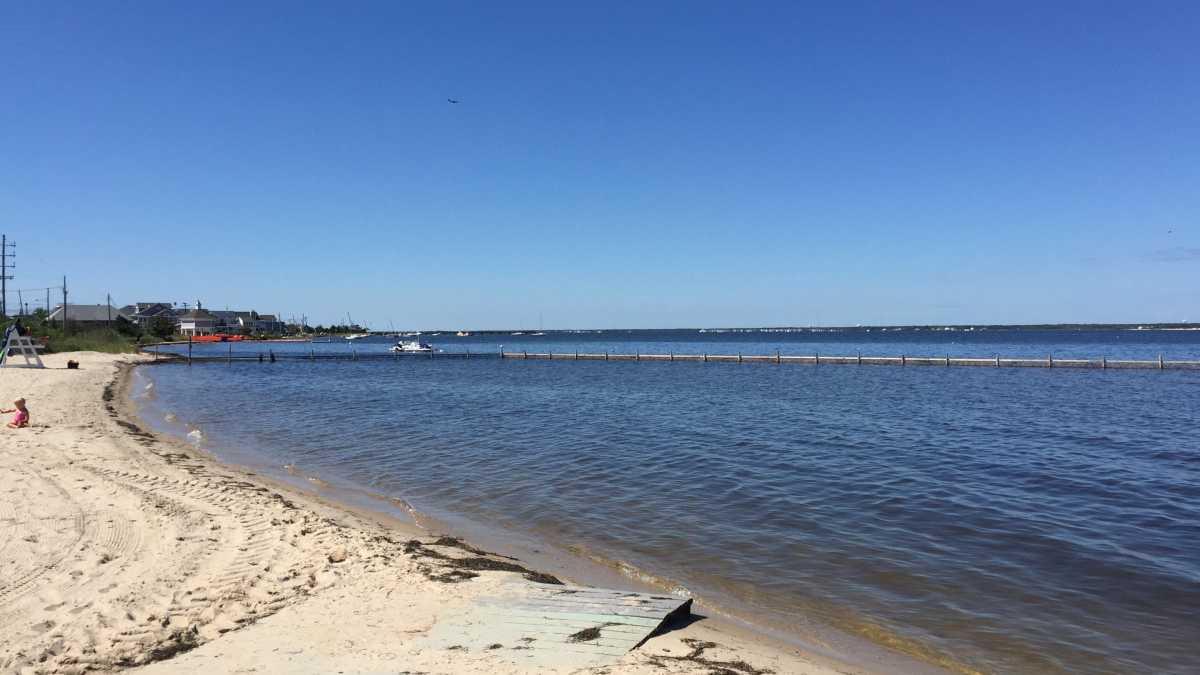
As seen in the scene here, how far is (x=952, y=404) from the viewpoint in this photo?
3080 centimetres

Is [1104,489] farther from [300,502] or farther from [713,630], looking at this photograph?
[300,502]

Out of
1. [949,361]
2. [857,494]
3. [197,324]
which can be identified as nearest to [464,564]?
[857,494]

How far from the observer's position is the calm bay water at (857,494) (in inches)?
307

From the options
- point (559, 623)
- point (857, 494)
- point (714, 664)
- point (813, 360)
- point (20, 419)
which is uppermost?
point (20, 419)

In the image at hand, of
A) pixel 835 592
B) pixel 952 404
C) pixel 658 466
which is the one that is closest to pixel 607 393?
pixel 952 404

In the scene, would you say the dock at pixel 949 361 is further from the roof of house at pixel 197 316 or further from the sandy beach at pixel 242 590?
the roof of house at pixel 197 316

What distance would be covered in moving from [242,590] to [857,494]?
1098 cm

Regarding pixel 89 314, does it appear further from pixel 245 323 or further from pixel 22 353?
pixel 22 353

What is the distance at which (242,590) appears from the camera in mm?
7145

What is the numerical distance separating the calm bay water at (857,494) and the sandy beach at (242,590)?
2.21 m

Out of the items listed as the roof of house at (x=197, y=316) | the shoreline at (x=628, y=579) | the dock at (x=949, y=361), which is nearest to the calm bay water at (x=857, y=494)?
the shoreline at (x=628, y=579)

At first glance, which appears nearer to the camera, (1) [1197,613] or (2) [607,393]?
(1) [1197,613]

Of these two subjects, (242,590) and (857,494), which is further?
(857,494)

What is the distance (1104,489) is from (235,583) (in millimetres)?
16039
